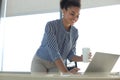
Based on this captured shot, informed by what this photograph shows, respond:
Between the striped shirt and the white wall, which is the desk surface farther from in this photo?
the white wall

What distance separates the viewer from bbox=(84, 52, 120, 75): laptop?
56.4 inches

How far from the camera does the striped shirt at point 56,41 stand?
1.85m

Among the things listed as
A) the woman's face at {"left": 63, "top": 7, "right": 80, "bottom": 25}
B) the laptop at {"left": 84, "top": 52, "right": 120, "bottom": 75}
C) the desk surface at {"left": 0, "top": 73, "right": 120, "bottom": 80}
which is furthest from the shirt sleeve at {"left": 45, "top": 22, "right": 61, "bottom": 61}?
the desk surface at {"left": 0, "top": 73, "right": 120, "bottom": 80}

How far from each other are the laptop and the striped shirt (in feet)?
1.20

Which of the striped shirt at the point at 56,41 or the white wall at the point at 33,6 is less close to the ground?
the white wall at the point at 33,6

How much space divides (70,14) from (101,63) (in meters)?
0.62

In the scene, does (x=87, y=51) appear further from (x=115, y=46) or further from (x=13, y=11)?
(x=13, y=11)

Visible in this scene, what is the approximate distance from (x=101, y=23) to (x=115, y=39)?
0.37m

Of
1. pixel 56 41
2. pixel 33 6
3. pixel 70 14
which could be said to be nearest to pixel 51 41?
pixel 56 41

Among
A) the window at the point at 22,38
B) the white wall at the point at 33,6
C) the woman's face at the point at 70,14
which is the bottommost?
the window at the point at 22,38

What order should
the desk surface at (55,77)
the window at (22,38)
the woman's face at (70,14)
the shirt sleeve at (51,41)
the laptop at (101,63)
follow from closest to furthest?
the desk surface at (55,77) → the laptop at (101,63) → the shirt sleeve at (51,41) → the woman's face at (70,14) → the window at (22,38)

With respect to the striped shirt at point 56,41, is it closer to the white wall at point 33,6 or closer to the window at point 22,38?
the white wall at point 33,6

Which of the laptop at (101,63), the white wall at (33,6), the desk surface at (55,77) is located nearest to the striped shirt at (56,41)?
the laptop at (101,63)

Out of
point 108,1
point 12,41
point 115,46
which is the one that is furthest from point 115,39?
point 12,41
